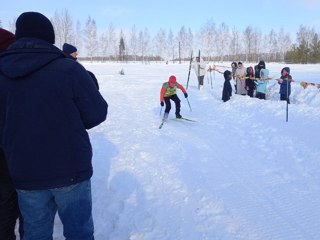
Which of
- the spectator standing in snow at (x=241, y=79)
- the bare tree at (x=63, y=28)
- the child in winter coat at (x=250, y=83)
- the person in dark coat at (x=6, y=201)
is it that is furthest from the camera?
the bare tree at (x=63, y=28)

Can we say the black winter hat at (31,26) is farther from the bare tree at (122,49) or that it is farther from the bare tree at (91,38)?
the bare tree at (122,49)

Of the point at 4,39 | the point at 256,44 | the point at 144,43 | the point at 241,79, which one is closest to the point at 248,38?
the point at 256,44

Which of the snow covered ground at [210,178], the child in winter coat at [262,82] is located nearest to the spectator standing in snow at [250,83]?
the child in winter coat at [262,82]

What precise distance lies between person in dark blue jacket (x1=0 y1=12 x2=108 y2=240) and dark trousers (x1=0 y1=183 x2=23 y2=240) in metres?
0.44

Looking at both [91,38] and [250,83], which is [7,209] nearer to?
[250,83]

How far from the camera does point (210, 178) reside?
5.14 meters

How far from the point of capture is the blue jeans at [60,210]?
7.18ft

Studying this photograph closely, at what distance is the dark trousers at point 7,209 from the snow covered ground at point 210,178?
2.43 feet

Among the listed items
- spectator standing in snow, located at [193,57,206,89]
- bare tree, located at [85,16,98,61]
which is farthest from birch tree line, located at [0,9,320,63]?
spectator standing in snow, located at [193,57,206,89]

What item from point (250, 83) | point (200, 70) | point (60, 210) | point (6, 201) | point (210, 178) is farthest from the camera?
point (200, 70)

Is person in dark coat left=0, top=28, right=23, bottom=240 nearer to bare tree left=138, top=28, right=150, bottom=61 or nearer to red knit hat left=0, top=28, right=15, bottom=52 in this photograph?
red knit hat left=0, top=28, right=15, bottom=52

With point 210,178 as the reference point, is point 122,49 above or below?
above

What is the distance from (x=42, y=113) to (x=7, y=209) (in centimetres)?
112

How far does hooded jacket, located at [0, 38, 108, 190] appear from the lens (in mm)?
1995
